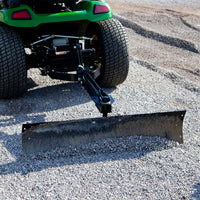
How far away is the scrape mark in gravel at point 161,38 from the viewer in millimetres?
7573

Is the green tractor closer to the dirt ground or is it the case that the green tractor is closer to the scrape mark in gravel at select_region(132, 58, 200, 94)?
the scrape mark in gravel at select_region(132, 58, 200, 94)

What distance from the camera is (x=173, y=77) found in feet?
18.4

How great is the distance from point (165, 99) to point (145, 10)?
7540 mm

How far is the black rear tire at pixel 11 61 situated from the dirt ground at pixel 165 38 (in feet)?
8.18

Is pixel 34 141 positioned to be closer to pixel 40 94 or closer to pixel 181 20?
pixel 40 94

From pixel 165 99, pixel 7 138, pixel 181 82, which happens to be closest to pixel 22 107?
pixel 7 138

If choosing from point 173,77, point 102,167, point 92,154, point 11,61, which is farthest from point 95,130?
point 173,77

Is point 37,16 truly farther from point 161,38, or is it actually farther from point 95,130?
point 161,38

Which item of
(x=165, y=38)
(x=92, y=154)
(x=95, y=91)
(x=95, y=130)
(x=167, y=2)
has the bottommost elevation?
(x=167, y=2)

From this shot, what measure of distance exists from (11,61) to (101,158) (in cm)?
171

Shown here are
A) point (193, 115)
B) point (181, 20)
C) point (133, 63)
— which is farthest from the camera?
point (181, 20)

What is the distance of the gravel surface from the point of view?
2.94m

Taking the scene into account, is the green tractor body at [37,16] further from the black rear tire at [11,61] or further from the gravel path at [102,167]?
the gravel path at [102,167]

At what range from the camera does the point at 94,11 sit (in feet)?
14.9
